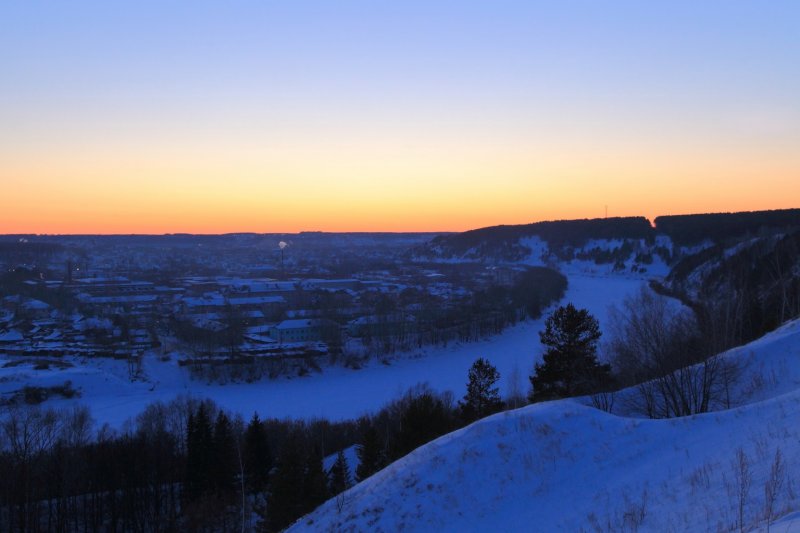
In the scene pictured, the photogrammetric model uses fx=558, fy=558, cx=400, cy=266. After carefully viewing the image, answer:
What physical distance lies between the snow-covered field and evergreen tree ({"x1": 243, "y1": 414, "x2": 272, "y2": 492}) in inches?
300

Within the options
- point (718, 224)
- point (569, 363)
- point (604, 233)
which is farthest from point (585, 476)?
point (604, 233)

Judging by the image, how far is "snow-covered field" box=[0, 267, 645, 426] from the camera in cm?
2488

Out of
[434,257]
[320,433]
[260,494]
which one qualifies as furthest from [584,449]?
[434,257]

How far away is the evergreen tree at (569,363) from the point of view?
15.4 m

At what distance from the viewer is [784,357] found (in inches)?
563

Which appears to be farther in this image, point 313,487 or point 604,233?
point 604,233

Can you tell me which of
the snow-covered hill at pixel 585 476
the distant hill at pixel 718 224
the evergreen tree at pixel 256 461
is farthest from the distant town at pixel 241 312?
the distant hill at pixel 718 224

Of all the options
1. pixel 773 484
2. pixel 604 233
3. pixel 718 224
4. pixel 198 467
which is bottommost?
pixel 198 467

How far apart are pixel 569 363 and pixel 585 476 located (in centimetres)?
794

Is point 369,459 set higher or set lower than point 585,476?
lower

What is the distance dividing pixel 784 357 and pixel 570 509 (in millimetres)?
10446

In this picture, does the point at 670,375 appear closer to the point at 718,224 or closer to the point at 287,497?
the point at 287,497

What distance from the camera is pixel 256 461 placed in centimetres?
1527

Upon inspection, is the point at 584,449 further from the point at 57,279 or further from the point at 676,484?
the point at 57,279
